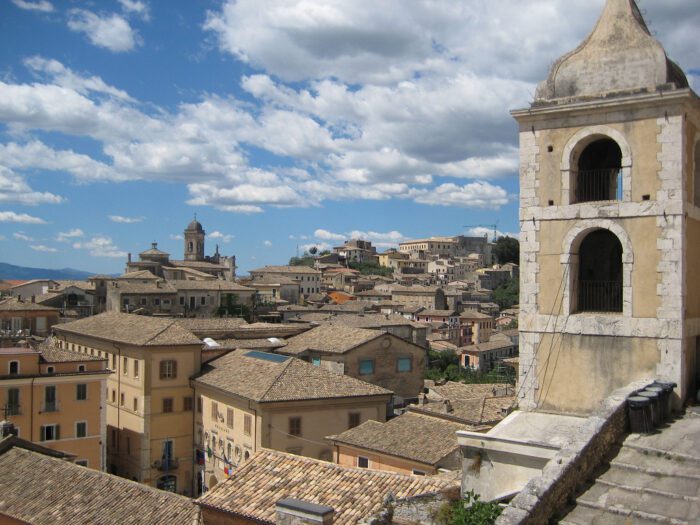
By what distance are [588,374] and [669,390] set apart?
1.22 meters

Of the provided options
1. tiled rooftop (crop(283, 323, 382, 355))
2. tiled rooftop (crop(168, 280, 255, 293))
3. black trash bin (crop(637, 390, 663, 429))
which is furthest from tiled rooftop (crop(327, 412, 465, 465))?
tiled rooftop (crop(168, 280, 255, 293))

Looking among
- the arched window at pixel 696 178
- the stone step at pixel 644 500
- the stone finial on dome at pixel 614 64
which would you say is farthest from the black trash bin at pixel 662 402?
the stone finial on dome at pixel 614 64

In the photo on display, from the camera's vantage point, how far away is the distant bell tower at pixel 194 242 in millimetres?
146875

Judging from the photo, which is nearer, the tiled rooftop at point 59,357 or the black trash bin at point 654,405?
the black trash bin at point 654,405

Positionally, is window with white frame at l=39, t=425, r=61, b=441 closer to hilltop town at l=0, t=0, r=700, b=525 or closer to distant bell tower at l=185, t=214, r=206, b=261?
hilltop town at l=0, t=0, r=700, b=525

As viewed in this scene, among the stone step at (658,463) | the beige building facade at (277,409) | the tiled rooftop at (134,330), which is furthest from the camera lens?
the tiled rooftop at (134,330)

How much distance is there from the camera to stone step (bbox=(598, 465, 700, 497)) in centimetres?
836

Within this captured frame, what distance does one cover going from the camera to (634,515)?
26.3 ft

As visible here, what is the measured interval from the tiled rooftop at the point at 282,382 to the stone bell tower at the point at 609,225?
21638 millimetres

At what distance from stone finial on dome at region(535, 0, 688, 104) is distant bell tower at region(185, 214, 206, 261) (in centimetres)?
13828

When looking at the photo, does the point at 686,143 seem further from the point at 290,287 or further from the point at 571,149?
the point at 290,287

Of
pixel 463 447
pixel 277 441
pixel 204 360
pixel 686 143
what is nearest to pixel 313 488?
pixel 463 447

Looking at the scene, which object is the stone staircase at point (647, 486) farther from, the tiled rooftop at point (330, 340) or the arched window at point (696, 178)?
the tiled rooftop at point (330, 340)

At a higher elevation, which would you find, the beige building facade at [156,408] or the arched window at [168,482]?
the beige building facade at [156,408]
